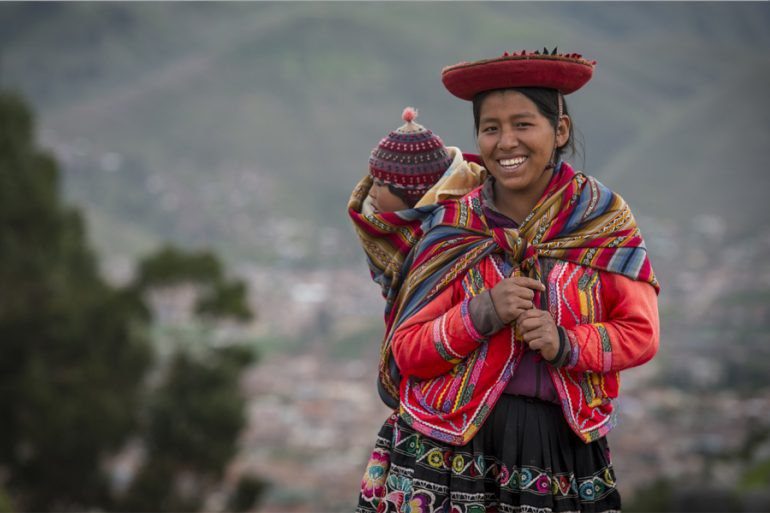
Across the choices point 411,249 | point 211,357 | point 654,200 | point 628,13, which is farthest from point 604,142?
point 411,249

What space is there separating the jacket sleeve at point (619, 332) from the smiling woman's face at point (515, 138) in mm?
271

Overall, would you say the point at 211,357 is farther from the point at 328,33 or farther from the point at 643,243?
the point at 328,33

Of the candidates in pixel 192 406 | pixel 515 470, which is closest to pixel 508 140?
pixel 515 470

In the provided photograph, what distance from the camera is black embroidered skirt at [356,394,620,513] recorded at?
199 centimetres

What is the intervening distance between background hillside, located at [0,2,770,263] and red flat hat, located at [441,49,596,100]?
120ft

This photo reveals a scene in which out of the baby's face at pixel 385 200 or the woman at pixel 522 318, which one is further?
the baby's face at pixel 385 200

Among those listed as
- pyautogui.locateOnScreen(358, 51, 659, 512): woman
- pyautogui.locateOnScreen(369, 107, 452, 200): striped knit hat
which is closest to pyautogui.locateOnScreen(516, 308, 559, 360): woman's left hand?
pyautogui.locateOnScreen(358, 51, 659, 512): woman

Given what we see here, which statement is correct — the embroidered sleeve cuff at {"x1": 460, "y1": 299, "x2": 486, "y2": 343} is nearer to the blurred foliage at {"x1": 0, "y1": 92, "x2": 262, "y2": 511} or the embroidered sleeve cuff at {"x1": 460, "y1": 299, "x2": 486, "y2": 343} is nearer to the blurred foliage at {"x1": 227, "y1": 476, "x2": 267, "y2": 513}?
the blurred foliage at {"x1": 0, "y1": 92, "x2": 262, "y2": 511}

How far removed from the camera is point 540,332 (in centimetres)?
187

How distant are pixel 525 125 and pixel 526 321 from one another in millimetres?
412

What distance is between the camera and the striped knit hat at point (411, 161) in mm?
2264

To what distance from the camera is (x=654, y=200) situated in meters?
39.3

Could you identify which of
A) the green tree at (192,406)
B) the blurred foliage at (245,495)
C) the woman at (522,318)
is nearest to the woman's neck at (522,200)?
the woman at (522,318)

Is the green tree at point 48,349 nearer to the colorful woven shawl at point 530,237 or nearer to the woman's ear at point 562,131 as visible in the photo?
the colorful woven shawl at point 530,237
